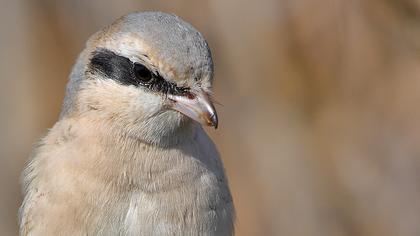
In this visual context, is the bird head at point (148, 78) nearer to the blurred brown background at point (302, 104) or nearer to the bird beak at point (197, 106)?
the bird beak at point (197, 106)

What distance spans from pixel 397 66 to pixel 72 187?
118 inches

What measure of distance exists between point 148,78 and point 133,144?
40cm

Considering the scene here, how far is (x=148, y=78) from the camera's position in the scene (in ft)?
14.4

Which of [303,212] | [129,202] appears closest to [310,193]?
[303,212]

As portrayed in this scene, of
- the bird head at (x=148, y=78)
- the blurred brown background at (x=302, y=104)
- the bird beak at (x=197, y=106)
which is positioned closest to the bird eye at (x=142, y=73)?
A: the bird head at (x=148, y=78)

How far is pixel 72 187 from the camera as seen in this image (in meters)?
4.52

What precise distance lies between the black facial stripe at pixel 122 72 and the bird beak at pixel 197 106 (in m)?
0.03

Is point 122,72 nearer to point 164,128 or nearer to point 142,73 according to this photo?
point 142,73

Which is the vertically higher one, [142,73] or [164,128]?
[142,73]

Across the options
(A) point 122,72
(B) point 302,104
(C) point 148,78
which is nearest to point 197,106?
(C) point 148,78

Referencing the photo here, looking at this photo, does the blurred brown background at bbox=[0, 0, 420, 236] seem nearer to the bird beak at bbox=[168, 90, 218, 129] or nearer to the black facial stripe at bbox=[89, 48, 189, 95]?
the black facial stripe at bbox=[89, 48, 189, 95]

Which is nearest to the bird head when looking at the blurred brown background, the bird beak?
the bird beak

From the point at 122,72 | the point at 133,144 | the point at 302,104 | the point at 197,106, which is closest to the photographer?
the point at 197,106

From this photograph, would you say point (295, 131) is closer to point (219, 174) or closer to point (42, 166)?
point (219, 174)
